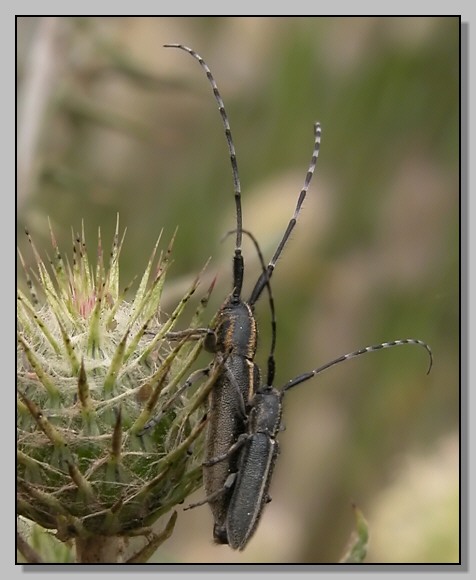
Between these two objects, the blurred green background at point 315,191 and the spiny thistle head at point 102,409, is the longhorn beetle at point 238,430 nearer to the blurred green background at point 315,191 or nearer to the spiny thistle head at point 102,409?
the spiny thistle head at point 102,409

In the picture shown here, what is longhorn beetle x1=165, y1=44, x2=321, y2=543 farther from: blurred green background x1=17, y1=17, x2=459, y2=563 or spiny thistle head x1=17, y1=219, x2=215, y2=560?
blurred green background x1=17, y1=17, x2=459, y2=563

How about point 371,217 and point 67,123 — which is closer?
point 67,123

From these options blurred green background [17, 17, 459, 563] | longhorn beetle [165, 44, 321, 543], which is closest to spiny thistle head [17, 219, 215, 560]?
longhorn beetle [165, 44, 321, 543]

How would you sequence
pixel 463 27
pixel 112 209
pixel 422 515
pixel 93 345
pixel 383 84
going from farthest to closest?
pixel 383 84, pixel 112 209, pixel 422 515, pixel 463 27, pixel 93 345

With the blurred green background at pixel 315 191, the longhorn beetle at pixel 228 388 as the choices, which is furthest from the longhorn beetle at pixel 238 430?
the blurred green background at pixel 315 191

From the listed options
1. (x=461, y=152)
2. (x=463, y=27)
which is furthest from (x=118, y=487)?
(x=463, y=27)

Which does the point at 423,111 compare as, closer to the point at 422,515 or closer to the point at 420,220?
the point at 420,220

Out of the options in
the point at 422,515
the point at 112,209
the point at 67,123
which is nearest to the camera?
the point at 422,515
